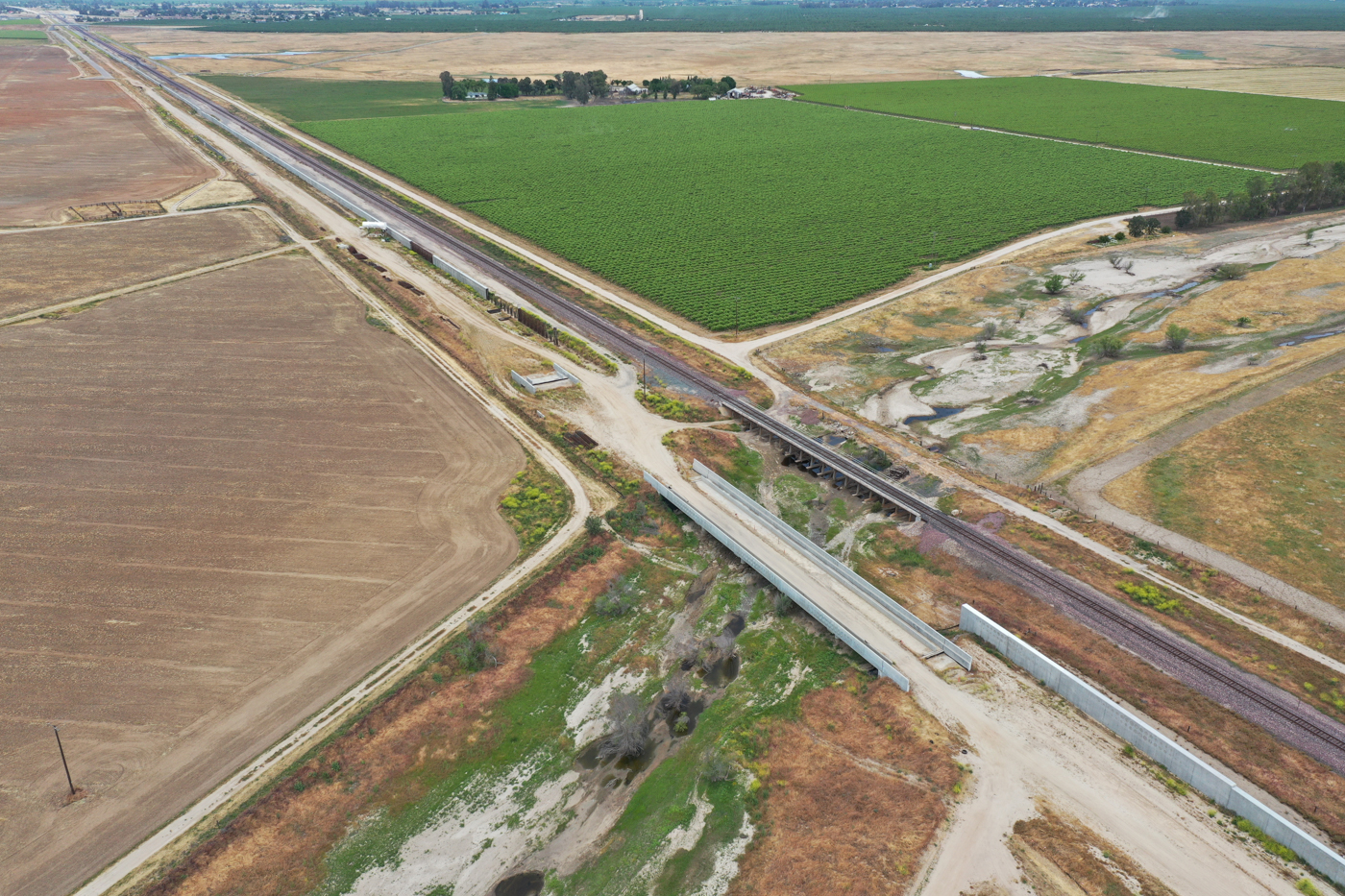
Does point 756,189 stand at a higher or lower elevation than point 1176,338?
higher

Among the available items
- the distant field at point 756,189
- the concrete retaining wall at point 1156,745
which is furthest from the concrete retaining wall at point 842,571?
the distant field at point 756,189

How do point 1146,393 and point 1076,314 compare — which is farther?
point 1076,314

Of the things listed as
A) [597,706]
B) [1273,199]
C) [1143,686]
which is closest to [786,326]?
[1143,686]

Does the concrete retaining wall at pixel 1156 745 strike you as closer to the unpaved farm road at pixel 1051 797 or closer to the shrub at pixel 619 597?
the unpaved farm road at pixel 1051 797

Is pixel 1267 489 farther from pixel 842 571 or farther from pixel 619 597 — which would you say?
pixel 619 597

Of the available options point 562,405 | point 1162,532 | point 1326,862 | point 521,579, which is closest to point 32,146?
point 562,405

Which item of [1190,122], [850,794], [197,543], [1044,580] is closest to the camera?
[850,794]
